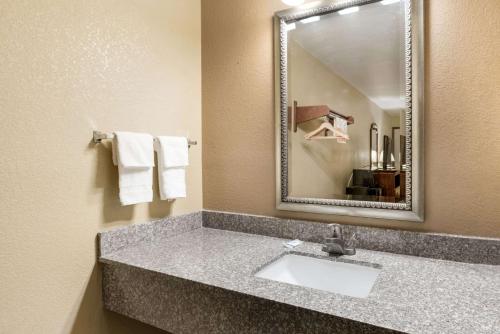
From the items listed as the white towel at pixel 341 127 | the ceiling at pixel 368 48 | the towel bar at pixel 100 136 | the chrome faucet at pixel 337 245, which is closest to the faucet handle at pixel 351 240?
the chrome faucet at pixel 337 245

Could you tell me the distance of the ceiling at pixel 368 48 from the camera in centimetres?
124

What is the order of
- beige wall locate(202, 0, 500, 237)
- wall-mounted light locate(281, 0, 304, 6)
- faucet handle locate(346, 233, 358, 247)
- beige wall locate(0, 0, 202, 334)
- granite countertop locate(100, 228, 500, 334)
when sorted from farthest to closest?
wall-mounted light locate(281, 0, 304, 6) < faucet handle locate(346, 233, 358, 247) < beige wall locate(202, 0, 500, 237) < beige wall locate(0, 0, 202, 334) < granite countertop locate(100, 228, 500, 334)

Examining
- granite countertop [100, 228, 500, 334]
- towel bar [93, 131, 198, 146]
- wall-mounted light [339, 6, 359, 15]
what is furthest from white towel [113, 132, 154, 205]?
wall-mounted light [339, 6, 359, 15]

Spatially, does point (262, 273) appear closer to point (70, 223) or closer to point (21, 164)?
point (70, 223)

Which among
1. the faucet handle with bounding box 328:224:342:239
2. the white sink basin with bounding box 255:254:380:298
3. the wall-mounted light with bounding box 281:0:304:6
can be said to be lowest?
the white sink basin with bounding box 255:254:380:298

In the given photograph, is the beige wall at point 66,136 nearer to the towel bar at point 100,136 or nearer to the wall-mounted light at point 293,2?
the towel bar at point 100,136

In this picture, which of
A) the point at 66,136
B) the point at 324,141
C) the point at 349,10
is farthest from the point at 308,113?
the point at 66,136

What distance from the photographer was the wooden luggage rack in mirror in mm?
1380

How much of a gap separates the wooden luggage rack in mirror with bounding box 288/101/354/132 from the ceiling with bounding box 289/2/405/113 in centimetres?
14

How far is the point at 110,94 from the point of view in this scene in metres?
1.26

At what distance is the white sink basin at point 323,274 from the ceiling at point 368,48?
65 centimetres

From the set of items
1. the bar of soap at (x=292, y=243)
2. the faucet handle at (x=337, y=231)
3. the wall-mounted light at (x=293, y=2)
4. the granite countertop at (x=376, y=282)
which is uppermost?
the wall-mounted light at (x=293, y=2)

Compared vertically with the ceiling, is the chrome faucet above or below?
below

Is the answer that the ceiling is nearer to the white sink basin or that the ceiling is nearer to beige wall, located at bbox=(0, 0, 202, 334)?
the white sink basin
